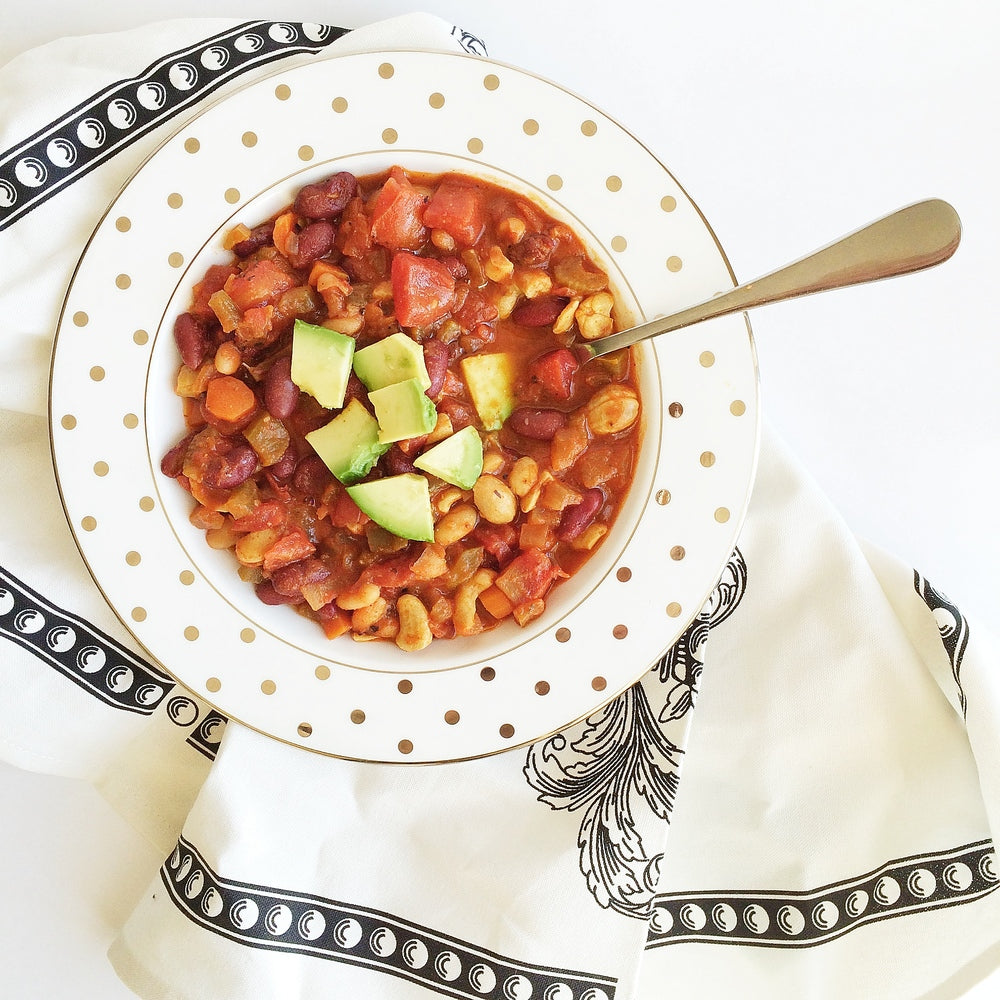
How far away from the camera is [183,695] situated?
323cm

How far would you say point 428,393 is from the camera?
2830 mm

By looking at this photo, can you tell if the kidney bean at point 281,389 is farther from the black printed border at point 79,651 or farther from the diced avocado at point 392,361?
the black printed border at point 79,651

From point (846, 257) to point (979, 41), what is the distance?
157 centimetres

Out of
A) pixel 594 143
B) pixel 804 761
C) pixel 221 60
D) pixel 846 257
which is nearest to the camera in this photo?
pixel 846 257

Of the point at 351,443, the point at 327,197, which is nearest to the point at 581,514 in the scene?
the point at 351,443

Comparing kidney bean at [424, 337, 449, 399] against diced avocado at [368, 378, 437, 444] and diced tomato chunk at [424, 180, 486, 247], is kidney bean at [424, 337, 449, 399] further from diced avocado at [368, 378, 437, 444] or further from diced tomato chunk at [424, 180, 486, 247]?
diced tomato chunk at [424, 180, 486, 247]

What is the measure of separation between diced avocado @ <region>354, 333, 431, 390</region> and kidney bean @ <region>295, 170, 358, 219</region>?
446 mm

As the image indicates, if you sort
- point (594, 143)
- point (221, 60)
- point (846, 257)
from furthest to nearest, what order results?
point (221, 60) < point (594, 143) < point (846, 257)

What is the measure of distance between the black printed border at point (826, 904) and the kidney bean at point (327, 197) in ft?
8.79

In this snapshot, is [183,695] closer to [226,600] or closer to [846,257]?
[226,600]

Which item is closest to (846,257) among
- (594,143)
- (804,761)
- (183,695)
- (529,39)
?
(594,143)

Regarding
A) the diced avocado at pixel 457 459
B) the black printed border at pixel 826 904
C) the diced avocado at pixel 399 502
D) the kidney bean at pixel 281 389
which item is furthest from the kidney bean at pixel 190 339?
Result: the black printed border at pixel 826 904

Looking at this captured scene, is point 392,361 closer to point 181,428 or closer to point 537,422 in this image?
point 537,422

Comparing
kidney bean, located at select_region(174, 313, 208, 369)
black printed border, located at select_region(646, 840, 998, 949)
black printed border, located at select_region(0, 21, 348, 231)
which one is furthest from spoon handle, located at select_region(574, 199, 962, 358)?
black printed border, located at select_region(646, 840, 998, 949)
